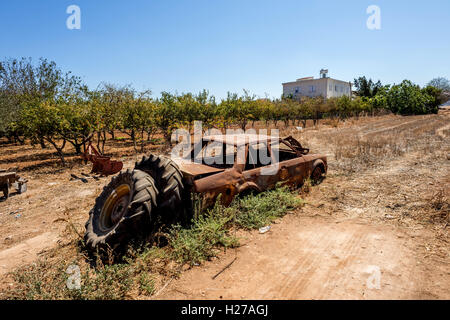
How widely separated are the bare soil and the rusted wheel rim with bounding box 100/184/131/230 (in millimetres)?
453

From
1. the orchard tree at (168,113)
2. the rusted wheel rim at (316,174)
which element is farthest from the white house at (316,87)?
the rusted wheel rim at (316,174)

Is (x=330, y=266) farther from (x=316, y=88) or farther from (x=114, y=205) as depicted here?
(x=316, y=88)

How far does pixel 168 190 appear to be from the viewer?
11.9ft

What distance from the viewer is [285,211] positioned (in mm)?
4824

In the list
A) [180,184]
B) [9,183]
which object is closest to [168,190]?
[180,184]

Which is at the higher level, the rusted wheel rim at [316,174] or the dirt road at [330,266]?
the rusted wheel rim at [316,174]

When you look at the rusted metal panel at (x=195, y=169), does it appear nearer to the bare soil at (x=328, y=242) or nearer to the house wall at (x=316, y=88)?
the bare soil at (x=328, y=242)

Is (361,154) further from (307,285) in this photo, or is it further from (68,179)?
(68,179)

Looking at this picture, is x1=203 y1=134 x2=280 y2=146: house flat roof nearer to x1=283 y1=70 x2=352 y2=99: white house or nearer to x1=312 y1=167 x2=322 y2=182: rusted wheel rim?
x1=312 y1=167 x2=322 y2=182: rusted wheel rim

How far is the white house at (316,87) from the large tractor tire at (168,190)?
2013 inches

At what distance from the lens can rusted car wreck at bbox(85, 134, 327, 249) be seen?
11.3ft

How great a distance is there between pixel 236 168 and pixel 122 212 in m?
→ 1.94

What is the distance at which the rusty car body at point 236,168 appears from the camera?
405cm

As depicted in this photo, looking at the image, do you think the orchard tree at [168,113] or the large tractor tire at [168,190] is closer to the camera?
the large tractor tire at [168,190]
